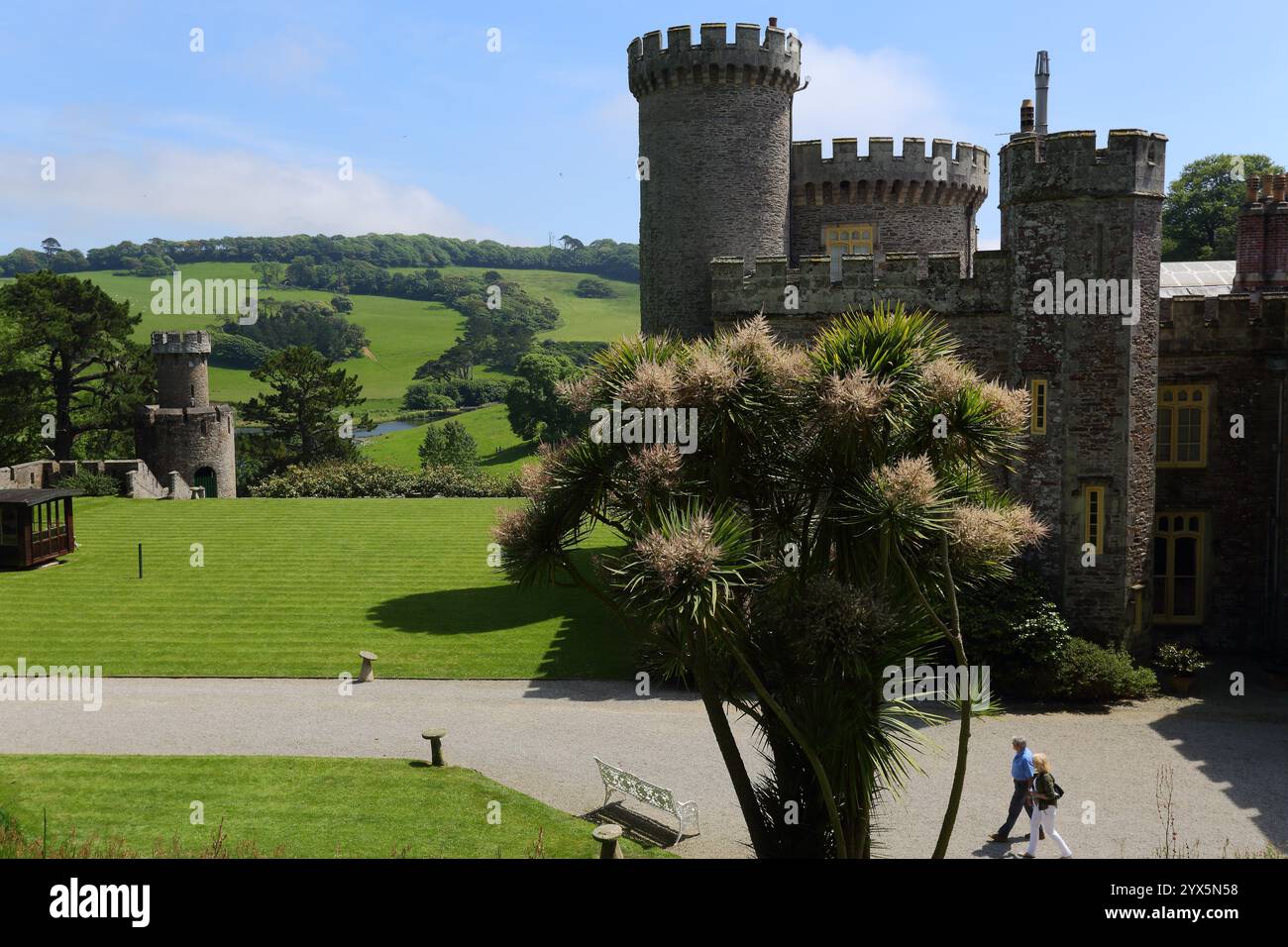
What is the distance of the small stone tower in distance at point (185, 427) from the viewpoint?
5697cm

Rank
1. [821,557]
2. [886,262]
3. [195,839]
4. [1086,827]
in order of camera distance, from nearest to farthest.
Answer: [821,557] < [195,839] < [1086,827] < [886,262]

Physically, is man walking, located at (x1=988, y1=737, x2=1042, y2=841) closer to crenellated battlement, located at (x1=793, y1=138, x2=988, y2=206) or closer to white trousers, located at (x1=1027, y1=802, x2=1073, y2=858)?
white trousers, located at (x1=1027, y1=802, x2=1073, y2=858)

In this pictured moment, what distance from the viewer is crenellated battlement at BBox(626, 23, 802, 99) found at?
29.4m

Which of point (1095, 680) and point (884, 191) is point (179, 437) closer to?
point (884, 191)

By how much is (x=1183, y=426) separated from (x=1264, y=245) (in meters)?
7.25

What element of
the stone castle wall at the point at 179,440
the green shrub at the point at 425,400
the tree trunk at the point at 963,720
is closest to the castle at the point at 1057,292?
the tree trunk at the point at 963,720

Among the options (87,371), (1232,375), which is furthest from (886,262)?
(87,371)

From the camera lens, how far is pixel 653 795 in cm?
1684

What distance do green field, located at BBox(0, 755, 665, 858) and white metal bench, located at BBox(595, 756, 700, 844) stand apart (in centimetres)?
77

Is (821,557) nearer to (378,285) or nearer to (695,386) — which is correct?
(695,386)

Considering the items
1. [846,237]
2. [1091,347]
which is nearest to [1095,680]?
[1091,347]
